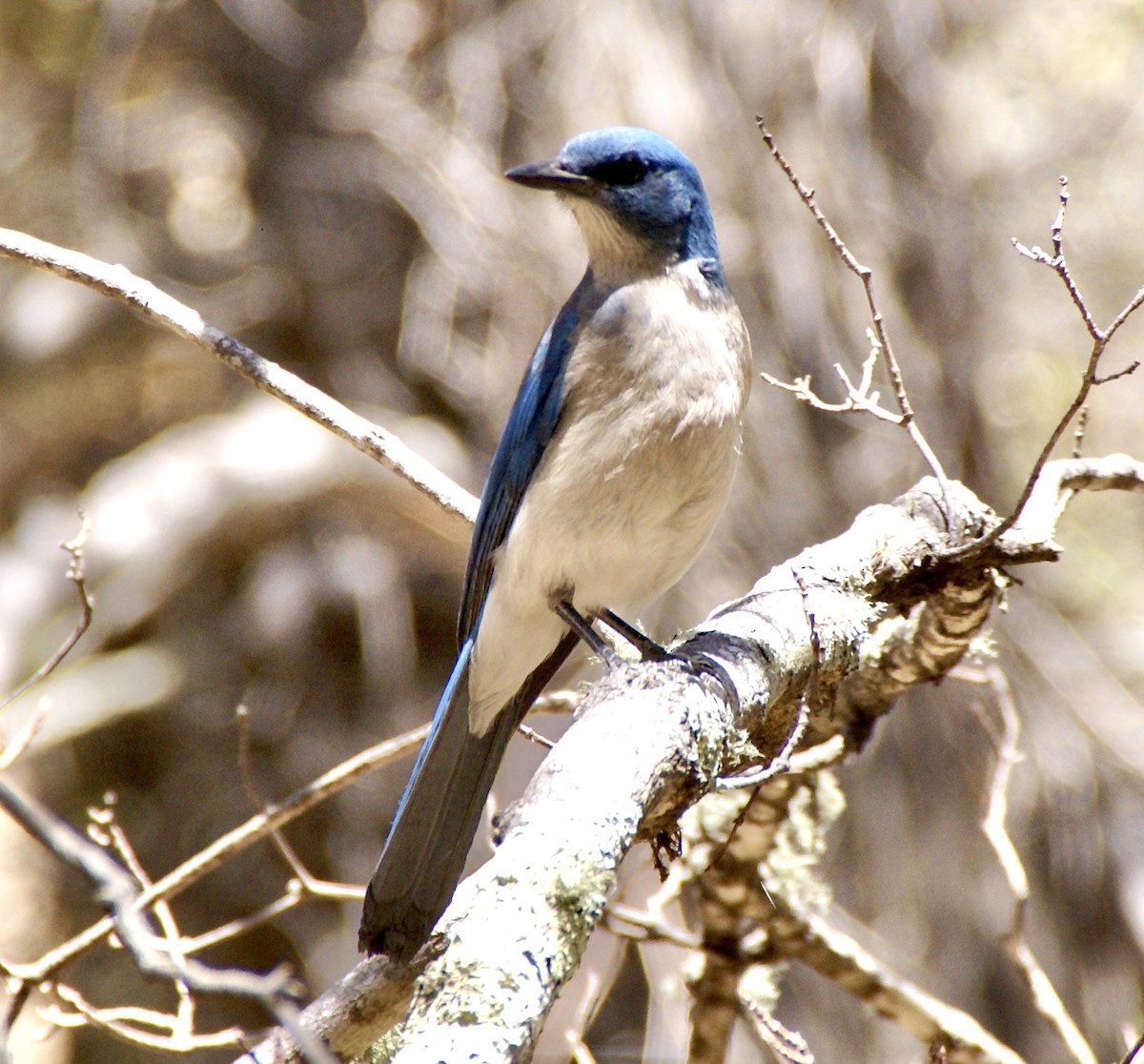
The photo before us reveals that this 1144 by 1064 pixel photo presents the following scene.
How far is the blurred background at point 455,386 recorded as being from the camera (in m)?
4.37

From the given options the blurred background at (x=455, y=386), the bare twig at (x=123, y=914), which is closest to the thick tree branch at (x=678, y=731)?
the bare twig at (x=123, y=914)

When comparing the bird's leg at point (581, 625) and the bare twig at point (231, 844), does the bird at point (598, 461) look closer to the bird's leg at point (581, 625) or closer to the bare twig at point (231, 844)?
the bird's leg at point (581, 625)

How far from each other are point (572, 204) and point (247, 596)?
127 inches

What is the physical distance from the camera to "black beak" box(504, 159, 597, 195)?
10.9 ft

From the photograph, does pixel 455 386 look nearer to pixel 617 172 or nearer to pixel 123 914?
pixel 617 172

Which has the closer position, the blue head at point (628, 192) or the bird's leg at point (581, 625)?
the bird's leg at point (581, 625)

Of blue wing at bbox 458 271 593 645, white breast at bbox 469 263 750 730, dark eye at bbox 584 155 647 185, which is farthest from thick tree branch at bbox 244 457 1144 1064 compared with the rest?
dark eye at bbox 584 155 647 185

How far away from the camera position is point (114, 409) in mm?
6512

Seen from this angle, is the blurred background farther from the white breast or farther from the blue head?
the white breast

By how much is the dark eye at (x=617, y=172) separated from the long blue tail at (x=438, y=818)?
4.00 feet

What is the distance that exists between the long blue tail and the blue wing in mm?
164

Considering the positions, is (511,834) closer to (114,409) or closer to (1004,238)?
(1004,238)

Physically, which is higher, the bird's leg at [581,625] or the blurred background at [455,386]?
the blurred background at [455,386]

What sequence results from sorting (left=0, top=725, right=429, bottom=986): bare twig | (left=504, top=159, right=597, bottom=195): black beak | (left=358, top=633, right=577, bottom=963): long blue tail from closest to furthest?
(left=358, top=633, right=577, bottom=963): long blue tail < (left=0, top=725, right=429, bottom=986): bare twig < (left=504, top=159, right=597, bottom=195): black beak
